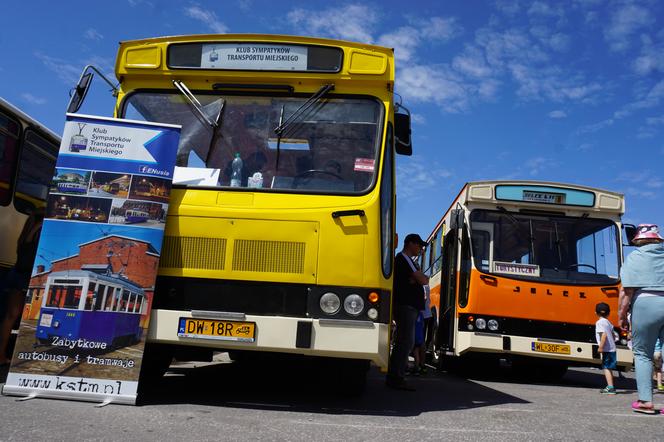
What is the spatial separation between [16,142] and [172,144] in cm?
318

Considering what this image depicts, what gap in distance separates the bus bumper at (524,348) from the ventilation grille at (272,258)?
5283 mm

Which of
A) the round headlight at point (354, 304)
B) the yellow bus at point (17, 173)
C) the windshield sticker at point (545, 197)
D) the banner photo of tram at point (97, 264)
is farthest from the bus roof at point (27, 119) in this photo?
the windshield sticker at point (545, 197)

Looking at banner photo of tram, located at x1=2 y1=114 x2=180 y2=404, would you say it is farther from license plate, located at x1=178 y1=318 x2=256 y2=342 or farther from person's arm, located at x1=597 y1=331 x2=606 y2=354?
person's arm, located at x1=597 y1=331 x2=606 y2=354

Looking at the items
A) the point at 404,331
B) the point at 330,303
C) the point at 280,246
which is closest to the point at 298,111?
the point at 280,246

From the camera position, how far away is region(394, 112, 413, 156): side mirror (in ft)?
19.6

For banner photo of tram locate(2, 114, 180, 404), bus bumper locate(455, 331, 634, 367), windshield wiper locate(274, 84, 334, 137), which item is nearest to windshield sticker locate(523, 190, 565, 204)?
bus bumper locate(455, 331, 634, 367)

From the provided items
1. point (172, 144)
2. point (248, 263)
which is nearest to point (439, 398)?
point (248, 263)

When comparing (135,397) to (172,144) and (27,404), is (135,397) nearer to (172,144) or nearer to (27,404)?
(27,404)

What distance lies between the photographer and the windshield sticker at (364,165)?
5.45 m

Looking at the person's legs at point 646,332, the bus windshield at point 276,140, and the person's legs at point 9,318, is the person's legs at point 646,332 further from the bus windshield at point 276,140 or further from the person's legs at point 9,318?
the person's legs at point 9,318

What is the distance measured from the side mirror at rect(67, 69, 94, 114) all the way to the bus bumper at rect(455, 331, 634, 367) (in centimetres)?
660

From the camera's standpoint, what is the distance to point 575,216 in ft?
33.0

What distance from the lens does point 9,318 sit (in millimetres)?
A: 6863

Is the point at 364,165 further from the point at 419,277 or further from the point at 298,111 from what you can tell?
the point at 419,277
